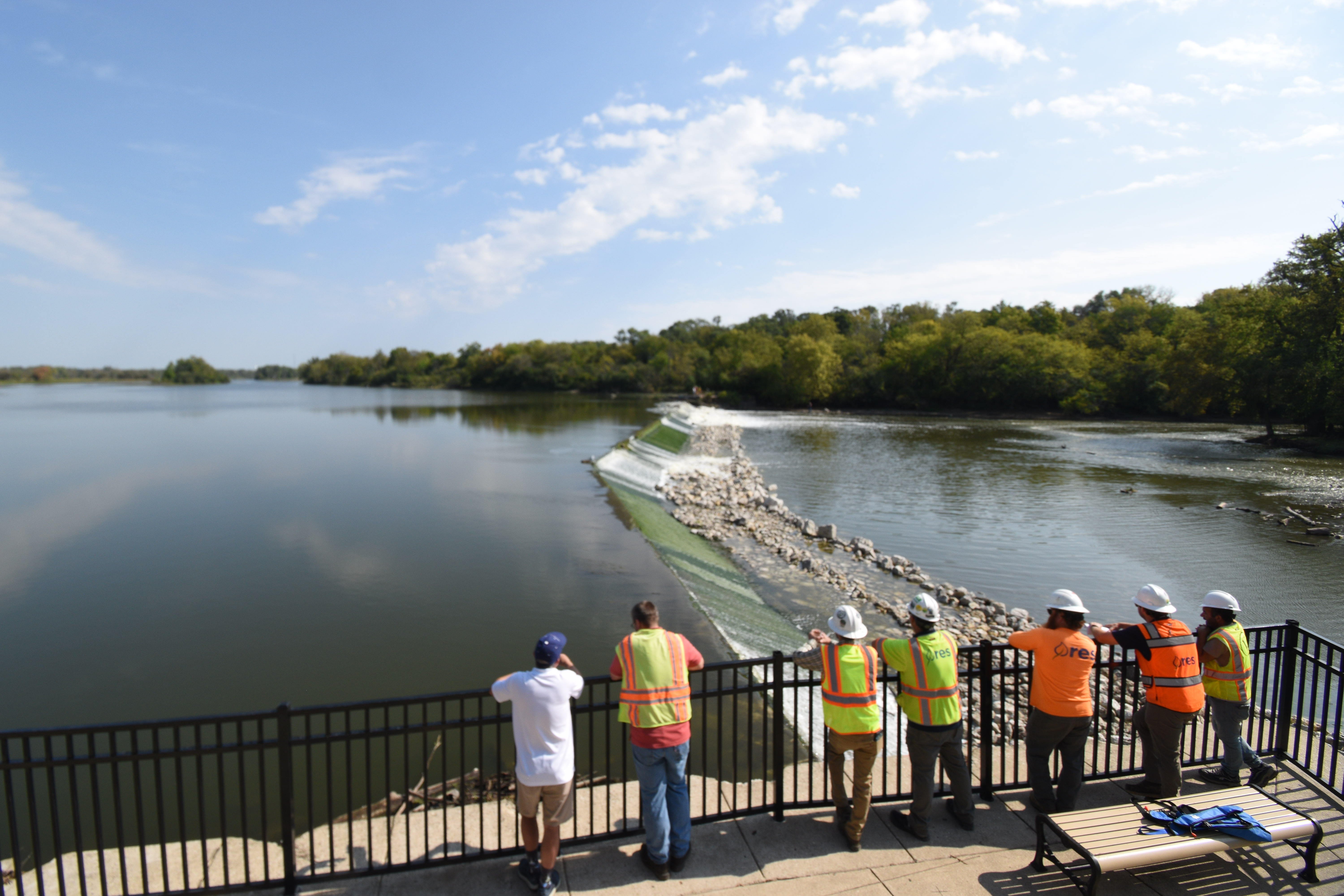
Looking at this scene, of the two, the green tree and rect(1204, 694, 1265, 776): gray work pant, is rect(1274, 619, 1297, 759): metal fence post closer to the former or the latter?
rect(1204, 694, 1265, 776): gray work pant

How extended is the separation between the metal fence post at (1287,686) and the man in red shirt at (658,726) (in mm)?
4456

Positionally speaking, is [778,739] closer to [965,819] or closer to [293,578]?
[965,819]

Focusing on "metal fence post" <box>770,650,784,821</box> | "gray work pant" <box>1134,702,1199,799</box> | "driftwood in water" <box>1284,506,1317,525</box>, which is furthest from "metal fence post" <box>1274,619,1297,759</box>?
"driftwood in water" <box>1284,506,1317,525</box>

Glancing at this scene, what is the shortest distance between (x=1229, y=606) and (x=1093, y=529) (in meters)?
18.8

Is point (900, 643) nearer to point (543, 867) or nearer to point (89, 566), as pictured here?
point (543, 867)

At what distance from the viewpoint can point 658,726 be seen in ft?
13.4

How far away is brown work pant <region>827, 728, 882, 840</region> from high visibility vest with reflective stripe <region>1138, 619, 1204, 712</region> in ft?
6.48

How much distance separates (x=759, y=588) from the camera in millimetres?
15258

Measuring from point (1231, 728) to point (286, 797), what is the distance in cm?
626

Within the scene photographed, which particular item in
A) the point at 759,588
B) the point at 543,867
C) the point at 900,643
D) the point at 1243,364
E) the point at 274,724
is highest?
the point at 1243,364

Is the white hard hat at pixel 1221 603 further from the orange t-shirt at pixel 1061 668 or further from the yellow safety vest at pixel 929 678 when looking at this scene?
the yellow safety vest at pixel 929 678

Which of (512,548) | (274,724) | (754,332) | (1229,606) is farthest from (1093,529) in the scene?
(754,332)

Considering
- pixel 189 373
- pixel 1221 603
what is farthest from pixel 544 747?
pixel 189 373

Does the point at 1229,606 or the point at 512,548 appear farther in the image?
the point at 512,548
